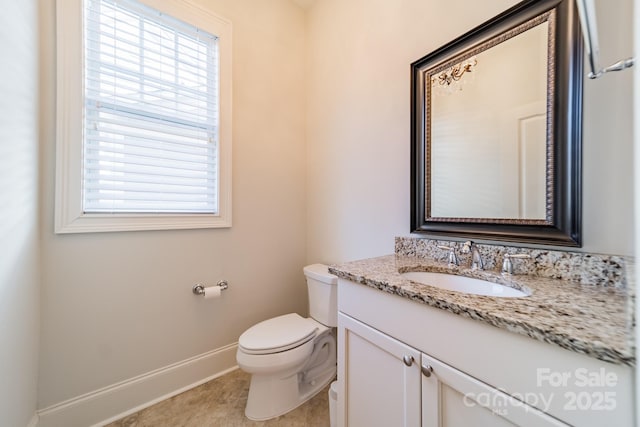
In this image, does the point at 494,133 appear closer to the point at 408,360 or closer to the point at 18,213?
Answer: the point at 408,360

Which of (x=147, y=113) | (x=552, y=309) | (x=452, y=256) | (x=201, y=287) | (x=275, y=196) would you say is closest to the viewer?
(x=552, y=309)

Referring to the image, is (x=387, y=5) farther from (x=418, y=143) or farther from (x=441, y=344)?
(x=441, y=344)

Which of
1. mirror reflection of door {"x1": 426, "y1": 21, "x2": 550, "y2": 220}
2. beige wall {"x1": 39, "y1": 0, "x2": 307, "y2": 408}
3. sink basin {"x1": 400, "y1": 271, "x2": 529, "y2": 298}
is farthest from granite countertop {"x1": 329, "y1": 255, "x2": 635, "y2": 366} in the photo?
beige wall {"x1": 39, "y1": 0, "x2": 307, "y2": 408}

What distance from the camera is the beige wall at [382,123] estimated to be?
2.52ft

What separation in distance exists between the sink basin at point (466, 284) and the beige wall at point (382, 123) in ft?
0.93

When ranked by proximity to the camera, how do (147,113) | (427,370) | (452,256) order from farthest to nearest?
1. (147,113)
2. (452,256)
3. (427,370)

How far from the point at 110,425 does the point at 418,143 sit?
2.18 m

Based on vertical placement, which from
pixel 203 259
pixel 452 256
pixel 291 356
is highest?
pixel 452 256

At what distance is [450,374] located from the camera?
665 millimetres

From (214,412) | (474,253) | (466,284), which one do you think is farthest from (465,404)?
(214,412)

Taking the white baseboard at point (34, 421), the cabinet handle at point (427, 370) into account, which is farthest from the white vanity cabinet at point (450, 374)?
the white baseboard at point (34, 421)

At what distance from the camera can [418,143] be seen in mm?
1303

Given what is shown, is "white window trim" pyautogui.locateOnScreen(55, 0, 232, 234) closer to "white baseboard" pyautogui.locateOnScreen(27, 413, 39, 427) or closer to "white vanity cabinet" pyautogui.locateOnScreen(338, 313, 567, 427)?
"white baseboard" pyautogui.locateOnScreen(27, 413, 39, 427)

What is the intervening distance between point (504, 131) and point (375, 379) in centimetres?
110
